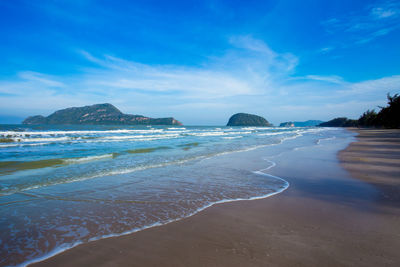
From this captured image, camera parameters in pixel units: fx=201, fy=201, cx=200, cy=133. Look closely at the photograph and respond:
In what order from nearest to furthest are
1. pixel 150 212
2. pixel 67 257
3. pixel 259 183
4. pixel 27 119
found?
pixel 67 257 → pixel 150 212 → pixel 259 183 → pixel 27 119

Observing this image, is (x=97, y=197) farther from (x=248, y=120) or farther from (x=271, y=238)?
(x=248, y=120)

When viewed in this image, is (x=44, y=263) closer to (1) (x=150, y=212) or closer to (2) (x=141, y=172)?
(1) (x=150, y=212)

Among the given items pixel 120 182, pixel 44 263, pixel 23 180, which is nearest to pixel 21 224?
pixel 44 263

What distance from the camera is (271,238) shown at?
9.34 feet

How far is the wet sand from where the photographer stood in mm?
2369

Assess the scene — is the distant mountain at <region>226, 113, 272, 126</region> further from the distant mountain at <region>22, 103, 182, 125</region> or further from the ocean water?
the ocean water

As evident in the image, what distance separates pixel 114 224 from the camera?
339 centimetres

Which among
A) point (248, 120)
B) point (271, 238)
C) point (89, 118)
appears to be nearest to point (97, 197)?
point (271, 238)

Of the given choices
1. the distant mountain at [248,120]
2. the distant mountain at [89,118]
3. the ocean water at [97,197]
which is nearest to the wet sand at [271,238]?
the ocean water at [97,197]

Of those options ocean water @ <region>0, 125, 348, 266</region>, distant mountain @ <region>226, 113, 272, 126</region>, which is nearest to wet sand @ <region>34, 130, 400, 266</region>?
ocean water @ <region>0, 125, 348, 266</region>

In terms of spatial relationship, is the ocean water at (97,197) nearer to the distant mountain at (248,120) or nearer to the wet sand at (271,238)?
the wet sand at (271,238)

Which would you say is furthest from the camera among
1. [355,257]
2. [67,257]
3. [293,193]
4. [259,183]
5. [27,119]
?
[27,119]

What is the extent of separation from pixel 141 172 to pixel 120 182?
1387 millimetres

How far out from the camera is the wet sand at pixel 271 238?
2.37 metres
